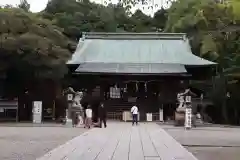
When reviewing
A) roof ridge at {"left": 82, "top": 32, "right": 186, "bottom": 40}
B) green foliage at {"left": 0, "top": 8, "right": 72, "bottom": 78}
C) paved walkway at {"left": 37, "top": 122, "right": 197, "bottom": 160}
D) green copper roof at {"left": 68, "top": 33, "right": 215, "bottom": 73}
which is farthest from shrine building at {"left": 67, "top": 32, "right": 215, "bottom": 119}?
paved walkway at {"left": 37, "top": 122, "right": 197, "bottom": 160}

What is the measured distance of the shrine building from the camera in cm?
3169

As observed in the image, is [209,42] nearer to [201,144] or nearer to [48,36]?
[48,36]

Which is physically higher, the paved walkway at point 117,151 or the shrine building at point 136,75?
the shrine building at point 136,75

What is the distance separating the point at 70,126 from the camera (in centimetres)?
2533

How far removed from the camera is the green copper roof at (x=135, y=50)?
3347 cm

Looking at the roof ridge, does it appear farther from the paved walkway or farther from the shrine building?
the paved walkway

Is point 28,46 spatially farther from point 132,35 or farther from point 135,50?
point 132,35

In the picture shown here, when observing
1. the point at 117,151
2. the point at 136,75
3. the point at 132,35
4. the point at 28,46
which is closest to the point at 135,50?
the point at 132,35

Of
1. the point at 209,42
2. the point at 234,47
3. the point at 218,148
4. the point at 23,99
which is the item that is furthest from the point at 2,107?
the point at 218,148

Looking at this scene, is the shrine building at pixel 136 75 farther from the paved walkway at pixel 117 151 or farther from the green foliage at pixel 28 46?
the paved walkway at pixel 117 151

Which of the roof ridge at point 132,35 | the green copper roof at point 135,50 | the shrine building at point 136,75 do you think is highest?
the roof ridge at point 132,35

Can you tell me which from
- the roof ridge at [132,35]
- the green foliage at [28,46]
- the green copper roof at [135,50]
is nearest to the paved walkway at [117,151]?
the green foliage at [28,46]

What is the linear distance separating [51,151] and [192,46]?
94.6 feet

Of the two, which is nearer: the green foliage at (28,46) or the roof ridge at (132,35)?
the green foliage at (28,46)
